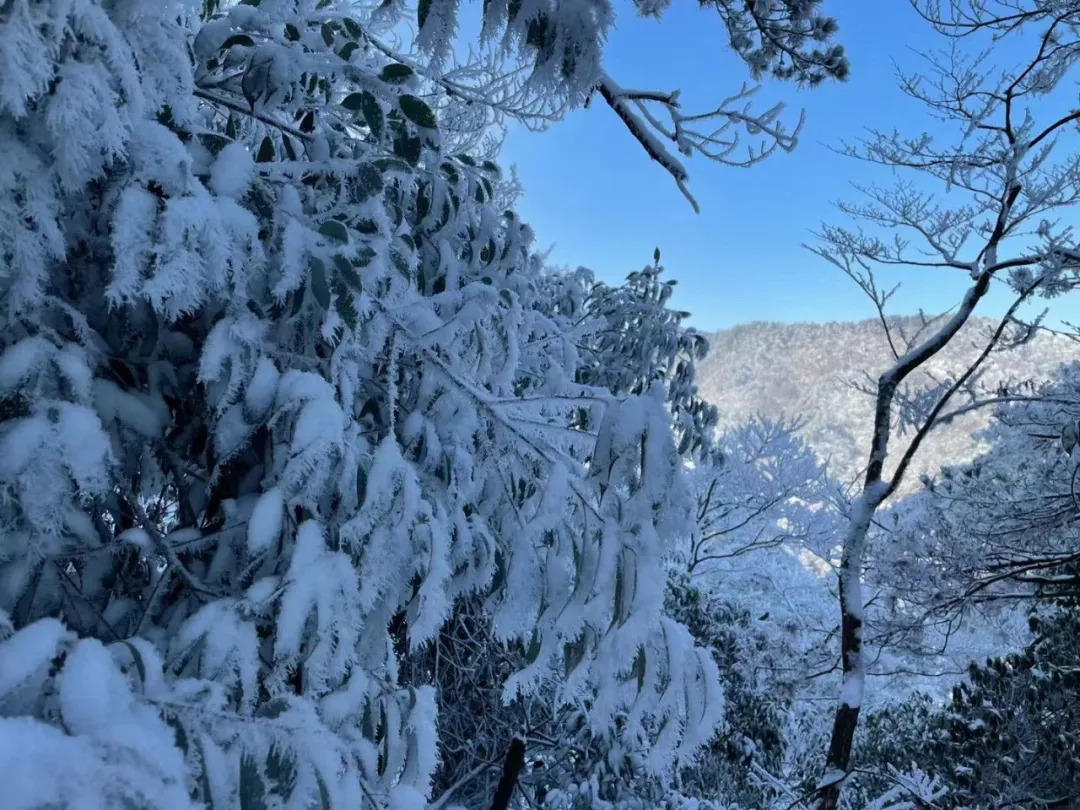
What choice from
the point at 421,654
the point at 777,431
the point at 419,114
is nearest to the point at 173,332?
the point at 419,114

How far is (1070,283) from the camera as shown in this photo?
390 centimetres

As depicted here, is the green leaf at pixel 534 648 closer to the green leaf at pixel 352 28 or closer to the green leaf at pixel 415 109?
the green leaf at pixel 415 109

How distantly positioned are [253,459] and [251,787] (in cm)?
52

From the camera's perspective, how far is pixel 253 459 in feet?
3.23

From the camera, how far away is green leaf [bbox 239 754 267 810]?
1.83 feet

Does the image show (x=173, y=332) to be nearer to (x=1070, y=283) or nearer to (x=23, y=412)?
(x=23, y=412)

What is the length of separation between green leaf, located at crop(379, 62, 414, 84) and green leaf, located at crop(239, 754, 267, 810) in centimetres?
97

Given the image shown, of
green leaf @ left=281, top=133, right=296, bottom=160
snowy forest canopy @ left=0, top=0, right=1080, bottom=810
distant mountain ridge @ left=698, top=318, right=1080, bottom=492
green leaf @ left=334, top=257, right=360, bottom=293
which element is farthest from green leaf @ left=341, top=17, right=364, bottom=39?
distant mountain ridge @ left=698, top=318, right=1080, bottom=492

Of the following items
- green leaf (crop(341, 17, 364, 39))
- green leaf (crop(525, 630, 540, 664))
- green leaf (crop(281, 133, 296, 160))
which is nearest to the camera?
green leaf (crop(525, 630, 540, 664))

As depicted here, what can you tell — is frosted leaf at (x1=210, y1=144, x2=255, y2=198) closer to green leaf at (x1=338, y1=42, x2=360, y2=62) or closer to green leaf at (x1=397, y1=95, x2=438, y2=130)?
green leaf at (x1=397, y1=95, x2=438, y2=130)

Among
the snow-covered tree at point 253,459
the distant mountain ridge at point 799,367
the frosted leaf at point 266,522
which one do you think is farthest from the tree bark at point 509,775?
the distant mountain ridge at point 799,367

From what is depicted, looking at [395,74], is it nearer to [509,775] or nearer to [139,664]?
[139,664]

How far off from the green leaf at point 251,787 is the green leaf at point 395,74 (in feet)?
3.19

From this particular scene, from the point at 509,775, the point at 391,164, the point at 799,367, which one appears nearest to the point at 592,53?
the point at 391,164
